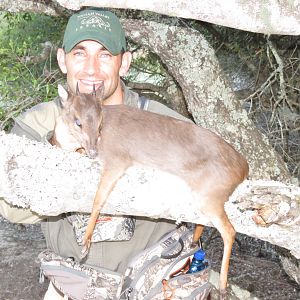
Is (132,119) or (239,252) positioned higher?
(132,119)

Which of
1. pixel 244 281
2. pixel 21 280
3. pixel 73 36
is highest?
pixel 73 36

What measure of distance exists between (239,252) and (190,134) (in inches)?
192

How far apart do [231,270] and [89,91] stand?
4.34m

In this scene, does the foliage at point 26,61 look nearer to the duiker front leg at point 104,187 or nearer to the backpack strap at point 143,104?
the backpack strap at point 143,104

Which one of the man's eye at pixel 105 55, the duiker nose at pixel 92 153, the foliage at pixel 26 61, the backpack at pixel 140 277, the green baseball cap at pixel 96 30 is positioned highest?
the green baseball cap at pixel 96 30

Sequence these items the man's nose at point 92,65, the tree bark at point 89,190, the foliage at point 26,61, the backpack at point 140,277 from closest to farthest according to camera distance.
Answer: the tree bark at point 89,190
the backpack at point 140,277
the man's nose at point 92,65
the foliage at point 26,61

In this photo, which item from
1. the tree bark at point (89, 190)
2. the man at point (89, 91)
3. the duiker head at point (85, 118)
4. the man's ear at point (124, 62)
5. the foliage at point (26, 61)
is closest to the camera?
the tree bark at point (89, 190)

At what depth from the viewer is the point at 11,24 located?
626 cm

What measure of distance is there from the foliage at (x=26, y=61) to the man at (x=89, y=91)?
1.05 metres

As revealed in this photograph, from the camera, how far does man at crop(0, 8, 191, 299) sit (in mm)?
3525

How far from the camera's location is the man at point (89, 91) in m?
3.53

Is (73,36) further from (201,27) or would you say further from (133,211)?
(201,27)

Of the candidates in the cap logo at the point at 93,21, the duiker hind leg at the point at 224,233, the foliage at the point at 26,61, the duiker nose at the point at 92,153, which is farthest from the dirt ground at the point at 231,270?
the duiker nose at the point at 92,153

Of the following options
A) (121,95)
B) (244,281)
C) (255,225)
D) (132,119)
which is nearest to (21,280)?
(244,281)
